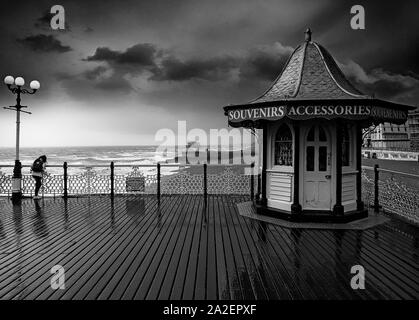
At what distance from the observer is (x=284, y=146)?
8.05 metres

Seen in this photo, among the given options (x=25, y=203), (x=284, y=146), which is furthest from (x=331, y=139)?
(x=25, y=203)

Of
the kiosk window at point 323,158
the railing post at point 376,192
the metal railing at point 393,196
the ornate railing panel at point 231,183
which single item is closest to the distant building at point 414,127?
the metal railing at point 393,196

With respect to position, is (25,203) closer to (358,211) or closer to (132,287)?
(132,287)

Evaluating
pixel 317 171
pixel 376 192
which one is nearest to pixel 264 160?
pixel 317 171

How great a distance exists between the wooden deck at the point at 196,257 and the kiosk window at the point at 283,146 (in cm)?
189

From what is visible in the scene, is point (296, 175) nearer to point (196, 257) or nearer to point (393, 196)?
point (393, 196)

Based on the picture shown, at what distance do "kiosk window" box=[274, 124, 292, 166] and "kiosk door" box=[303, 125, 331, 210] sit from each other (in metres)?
0.46

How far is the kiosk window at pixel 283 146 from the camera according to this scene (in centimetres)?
795

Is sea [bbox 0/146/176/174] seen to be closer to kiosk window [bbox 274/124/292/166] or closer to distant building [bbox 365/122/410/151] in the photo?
kiosk window [bbox 274/124/292/166]

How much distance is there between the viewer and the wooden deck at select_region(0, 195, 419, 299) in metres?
3.80

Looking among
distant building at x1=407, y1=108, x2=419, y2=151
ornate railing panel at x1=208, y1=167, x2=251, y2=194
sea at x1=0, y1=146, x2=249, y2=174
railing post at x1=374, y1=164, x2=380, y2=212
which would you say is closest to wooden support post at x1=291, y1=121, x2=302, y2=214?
railing post at x1=374, y1=164, x2=380, y2=212

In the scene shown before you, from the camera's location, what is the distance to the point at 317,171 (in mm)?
7688

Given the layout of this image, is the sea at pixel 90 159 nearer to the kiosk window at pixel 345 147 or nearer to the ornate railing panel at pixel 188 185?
the ornate railing panel at pixel 188 185
